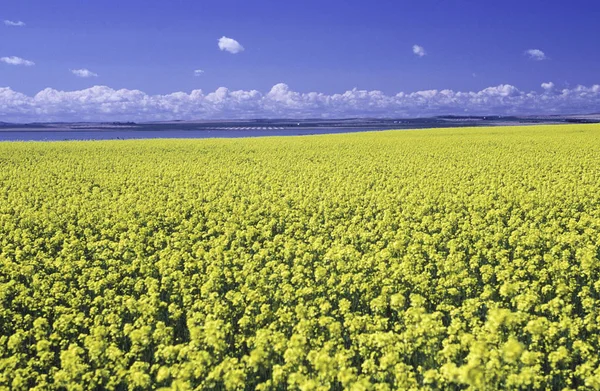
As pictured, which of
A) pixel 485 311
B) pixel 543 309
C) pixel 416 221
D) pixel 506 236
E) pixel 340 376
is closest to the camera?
pixel 340 376

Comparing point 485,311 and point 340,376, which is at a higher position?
point 340,376

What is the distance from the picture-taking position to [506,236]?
504 inches

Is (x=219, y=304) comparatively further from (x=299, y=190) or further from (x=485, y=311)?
(x=299, y=190)

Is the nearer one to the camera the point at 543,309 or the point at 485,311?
the point at 543,309

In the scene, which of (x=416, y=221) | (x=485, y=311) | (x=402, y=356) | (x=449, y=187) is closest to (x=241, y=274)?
(x=402, y=356)

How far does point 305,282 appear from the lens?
32.4ft

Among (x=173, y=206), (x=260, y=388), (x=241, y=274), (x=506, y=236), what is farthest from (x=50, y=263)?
(x=506, y=236)

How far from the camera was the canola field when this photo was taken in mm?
6645

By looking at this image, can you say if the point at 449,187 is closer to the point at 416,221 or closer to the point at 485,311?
the point at 416,221

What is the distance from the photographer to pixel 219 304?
8.62 metres

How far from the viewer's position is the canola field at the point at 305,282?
6.64m

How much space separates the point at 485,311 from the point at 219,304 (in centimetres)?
534

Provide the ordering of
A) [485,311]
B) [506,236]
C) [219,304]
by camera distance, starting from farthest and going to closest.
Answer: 1. [506,236]
2. [485,311]
3. [219,304]

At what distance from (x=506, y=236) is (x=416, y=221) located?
2949 millimetres
